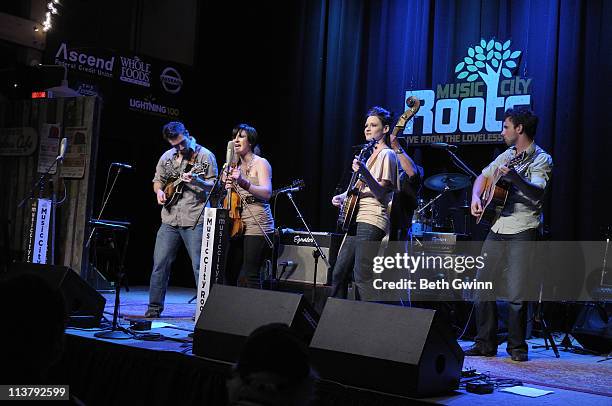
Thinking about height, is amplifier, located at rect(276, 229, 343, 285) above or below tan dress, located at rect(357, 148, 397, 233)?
below

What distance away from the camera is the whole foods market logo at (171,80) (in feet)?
34.7

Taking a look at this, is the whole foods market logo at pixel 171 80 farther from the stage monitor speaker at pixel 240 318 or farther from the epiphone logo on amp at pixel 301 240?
the stage monitor speaker at pixel 240 318

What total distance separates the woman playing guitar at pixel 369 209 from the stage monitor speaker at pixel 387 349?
1.54 m

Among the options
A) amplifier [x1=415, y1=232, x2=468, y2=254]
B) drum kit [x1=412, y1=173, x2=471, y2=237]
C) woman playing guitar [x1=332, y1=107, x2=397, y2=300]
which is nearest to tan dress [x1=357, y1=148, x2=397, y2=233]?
woman playing guitar [x1=332, y1=107, x2=397, y2=300]

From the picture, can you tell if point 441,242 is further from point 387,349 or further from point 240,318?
point 387,349

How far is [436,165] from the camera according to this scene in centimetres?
883

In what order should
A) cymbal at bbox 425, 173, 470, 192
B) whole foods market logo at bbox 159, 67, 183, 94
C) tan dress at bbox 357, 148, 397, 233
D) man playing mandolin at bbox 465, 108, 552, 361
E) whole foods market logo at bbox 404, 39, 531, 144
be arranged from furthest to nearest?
whole foods market logo at bbox 159, 67, 183, 94 < whole foods market logo at bbox 404, 39, 531, 144 < cymbal at bbox 425, 173, 470, 192 < tan dress at bbox 357, 148, 397, 233 < man playing mandolin at bbox 465, 108, 552, 361

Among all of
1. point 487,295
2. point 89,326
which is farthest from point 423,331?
point 89,326

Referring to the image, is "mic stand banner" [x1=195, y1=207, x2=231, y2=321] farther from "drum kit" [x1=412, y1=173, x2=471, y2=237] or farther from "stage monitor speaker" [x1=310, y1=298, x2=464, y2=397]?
"drum kit" [x1=412, y1=173, x2=471, y2=237]

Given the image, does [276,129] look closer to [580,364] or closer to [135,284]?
[135,284]

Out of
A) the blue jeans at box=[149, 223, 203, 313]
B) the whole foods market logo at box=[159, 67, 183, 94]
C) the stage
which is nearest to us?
the stage

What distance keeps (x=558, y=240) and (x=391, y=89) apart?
9.40 ft

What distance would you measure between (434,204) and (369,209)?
3112 mm

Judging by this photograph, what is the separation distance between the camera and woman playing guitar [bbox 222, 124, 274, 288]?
5820mm
